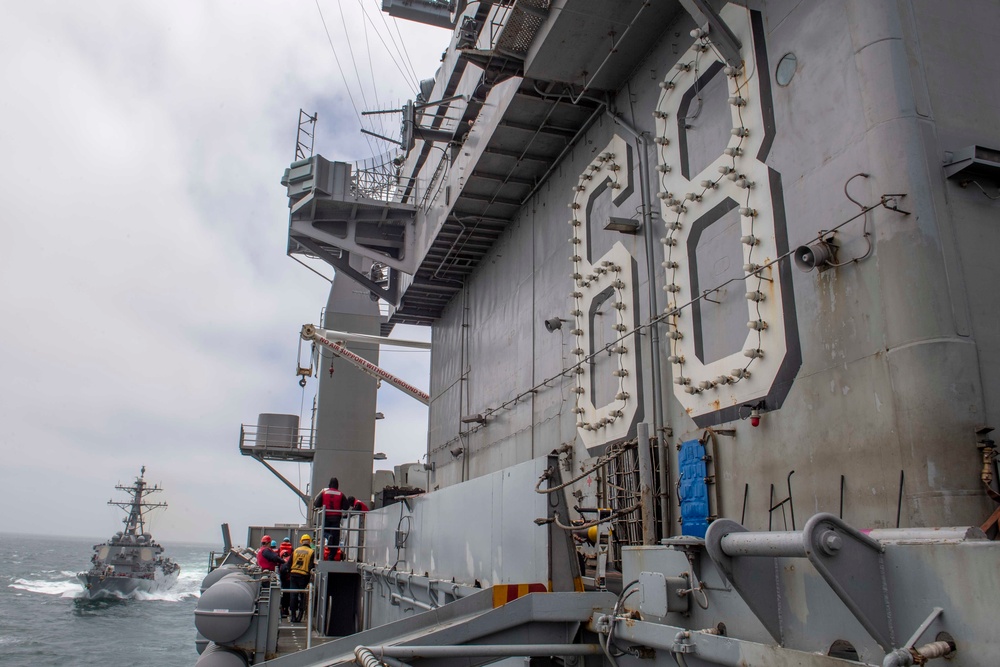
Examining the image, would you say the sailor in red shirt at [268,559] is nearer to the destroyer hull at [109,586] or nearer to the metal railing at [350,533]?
the metal railing at [350,533]

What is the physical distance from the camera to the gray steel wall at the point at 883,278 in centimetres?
457

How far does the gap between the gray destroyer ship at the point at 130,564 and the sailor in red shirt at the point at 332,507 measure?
149ft

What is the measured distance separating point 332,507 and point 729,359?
33.8 feet

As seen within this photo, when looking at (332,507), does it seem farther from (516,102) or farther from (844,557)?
(844,557)

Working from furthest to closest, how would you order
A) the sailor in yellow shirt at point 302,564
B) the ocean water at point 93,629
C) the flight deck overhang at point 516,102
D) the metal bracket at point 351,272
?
the ocean water at point 93,629
the metal bracket at point 351,272
the sailor in yellow shirt at point 302,564
the flight deck overhang at point 516,102

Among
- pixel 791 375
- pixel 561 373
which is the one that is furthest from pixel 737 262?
pixel 561 373

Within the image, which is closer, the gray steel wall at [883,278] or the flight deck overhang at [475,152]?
the gray steel wall at [883,278]

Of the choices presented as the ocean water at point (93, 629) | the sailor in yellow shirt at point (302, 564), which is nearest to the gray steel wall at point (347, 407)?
the sailor in yellow shirt at point (302, 564)

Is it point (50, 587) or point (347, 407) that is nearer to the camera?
point (347, 407)

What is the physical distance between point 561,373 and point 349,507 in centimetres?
808

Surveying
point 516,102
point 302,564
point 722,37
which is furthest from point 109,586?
point 722,37

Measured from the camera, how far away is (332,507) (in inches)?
572

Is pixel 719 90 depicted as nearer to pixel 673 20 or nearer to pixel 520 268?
A: pixel 673 20

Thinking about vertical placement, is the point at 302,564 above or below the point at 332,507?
below
